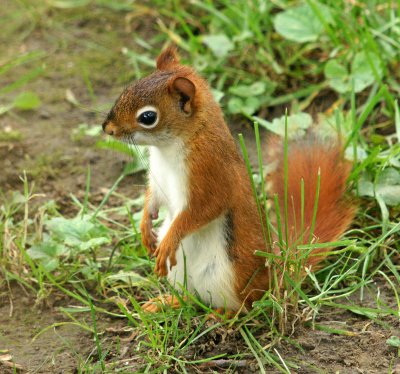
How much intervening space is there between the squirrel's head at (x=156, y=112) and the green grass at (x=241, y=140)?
24 centimetres

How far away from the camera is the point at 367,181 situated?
297 centimetres

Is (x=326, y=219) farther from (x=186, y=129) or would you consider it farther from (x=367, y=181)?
(x=186, y=129)

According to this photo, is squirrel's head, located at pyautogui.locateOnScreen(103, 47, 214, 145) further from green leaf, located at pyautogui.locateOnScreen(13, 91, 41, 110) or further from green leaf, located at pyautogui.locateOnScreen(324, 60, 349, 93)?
green leaf, located at pyautogui.locateOnScreen(13, 91, 41, 110)

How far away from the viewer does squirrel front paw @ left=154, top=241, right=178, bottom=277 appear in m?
2.47

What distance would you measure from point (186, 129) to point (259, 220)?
38 cm

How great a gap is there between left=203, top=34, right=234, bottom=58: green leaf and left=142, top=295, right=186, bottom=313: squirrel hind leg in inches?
59.7

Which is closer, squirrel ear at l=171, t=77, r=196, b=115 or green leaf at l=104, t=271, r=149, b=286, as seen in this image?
squirrel ear at l=171, t=77, r=196, b=115

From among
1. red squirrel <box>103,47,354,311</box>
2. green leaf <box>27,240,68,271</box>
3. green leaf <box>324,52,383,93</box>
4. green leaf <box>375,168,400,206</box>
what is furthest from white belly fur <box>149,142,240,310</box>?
green leaf <box>324,52,383,93</box>

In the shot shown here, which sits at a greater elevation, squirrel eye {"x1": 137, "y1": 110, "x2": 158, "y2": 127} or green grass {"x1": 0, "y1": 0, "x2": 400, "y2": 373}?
squirrel eye {"x1": 137, "y1": 110, "x2": 158, "y2": 127}

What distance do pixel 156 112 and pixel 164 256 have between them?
439 mm

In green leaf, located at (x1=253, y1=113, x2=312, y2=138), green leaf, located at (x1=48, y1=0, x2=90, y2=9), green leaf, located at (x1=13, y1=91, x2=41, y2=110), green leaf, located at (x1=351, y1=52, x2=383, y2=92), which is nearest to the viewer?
green leaf, located at (x1=253, y1=113, x2=312, y2=138)

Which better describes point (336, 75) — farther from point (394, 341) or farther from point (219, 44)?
point (394, 341)

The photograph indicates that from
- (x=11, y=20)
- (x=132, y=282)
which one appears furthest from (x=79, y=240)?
(x=11, y=20)

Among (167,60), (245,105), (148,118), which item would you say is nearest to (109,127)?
(148,118)
